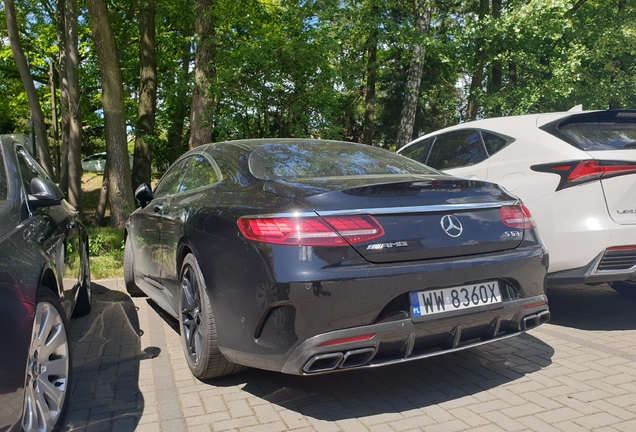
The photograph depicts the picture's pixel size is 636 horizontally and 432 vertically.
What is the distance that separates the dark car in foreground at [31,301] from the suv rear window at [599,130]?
3923 millimetres

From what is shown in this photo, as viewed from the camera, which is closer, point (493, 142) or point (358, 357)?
point (358, 357)

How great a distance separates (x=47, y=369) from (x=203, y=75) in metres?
7.72

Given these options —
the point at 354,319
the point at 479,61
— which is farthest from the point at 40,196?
the point at 479,61

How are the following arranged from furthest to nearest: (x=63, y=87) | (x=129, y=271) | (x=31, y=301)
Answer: (x=63, y=87) → (x=129, y=271) → (x=31, y=301)

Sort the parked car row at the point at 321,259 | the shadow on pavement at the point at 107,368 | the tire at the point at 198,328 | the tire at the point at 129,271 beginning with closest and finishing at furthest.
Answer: the parked car row at the point at 321,259, the shadow on pavement at the point at 107,368, the tire at the point at 198,328, the tire at the point at 129,271

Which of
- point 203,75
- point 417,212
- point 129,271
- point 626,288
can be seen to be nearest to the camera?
point 417,212

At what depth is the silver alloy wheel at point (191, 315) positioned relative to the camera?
3.77 metres

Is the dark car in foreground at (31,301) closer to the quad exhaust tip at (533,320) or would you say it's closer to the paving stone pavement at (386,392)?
the paving stone pavement at (386,392)

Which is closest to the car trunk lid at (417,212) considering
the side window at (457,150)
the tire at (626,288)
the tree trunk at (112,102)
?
the side window at (457,150)

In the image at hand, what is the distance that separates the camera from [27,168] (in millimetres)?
4309

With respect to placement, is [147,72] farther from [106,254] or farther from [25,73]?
[106,254]

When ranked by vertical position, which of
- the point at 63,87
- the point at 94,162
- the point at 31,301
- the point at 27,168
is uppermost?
the point at 63,87

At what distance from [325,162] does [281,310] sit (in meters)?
1.34

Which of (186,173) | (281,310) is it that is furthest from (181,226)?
(281,310)
